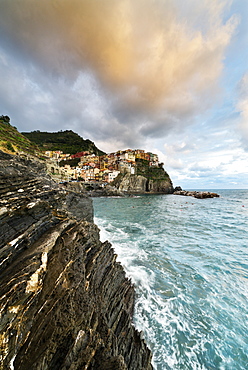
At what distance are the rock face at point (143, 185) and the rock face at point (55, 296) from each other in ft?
198

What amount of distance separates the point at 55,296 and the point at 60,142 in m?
132

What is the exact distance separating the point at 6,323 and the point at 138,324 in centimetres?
398

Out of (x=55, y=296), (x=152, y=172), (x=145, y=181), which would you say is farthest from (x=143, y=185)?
(x=55, y=296)

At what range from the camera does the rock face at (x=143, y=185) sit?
67.3 metres

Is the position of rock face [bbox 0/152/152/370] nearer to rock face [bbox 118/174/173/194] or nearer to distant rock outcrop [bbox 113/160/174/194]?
distant rock outcrop [bbox 113/160/174/194]

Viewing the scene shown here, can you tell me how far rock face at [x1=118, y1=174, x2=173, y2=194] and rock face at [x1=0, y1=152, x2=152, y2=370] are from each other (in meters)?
60.4

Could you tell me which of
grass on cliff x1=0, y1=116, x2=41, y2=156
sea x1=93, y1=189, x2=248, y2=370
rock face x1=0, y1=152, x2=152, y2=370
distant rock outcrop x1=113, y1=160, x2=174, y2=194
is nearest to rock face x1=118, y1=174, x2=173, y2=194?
distant rock outcrop x1=113, y1=160, x2=174, y2=194

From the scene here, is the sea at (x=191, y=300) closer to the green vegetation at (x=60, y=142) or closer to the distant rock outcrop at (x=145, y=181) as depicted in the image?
the distant rock outcrop at (x=145, y=181)

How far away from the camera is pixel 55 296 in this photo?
2648mm

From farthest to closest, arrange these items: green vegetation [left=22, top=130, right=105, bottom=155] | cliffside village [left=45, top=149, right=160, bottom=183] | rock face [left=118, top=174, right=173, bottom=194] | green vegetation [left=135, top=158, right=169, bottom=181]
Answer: green vegetation [left=22, top=130, right=105, bottom=155]
green vegetation [left=135, top=158, right=169, bottom=181]
cliffside village [left=45, top=149, right=160, bottom=183]
rock face [left=118, top=174, right=173, bottom=194]

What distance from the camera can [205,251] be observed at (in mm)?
8672

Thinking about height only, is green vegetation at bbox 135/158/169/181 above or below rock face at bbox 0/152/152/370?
above

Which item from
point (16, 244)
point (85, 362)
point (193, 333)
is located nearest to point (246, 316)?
point (193, 333)

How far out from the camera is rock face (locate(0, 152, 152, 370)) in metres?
2.03
